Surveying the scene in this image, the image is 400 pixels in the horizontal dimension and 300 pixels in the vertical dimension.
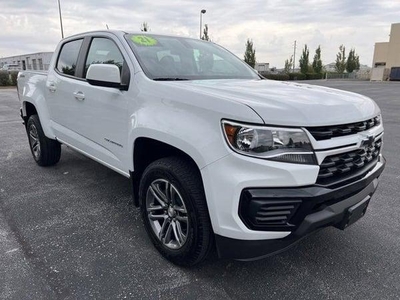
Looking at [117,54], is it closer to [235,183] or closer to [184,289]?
[235,183]

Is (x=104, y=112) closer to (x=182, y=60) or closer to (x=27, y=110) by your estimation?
(x=182, y=60)

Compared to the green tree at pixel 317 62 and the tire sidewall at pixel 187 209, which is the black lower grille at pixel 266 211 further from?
the green tree at pixel 317 62

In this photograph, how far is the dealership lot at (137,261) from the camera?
2307 mm

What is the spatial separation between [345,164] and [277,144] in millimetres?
539

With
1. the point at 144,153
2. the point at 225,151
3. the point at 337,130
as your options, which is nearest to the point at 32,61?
the point at 144,153

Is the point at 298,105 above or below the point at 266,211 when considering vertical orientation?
above

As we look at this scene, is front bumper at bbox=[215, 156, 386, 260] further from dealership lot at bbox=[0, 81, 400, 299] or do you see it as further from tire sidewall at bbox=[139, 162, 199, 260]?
dealership lot at bbox=[0, 81, 400, 299]

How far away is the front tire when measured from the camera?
7.32 feet

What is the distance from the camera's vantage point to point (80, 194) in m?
4.02

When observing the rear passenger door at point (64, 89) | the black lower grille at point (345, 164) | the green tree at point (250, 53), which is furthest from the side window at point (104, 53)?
the green tree at point (250, 53)

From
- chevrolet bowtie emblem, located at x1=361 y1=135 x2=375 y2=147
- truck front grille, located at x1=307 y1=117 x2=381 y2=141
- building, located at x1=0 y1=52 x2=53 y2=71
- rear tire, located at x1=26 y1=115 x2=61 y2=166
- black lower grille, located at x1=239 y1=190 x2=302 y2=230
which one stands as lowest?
rear tire, located at x1=26 y1=115 x2=61 y2=166

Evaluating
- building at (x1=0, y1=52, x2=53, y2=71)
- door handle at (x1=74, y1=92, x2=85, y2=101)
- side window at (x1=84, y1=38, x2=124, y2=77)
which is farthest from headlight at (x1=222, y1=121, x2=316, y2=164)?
building at (x1=0, y1=52, x2=53, y2=71)

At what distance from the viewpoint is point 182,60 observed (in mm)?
3225

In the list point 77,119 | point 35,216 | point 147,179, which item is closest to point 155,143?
point 147,179
